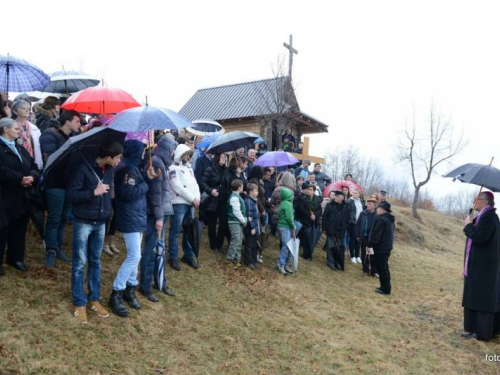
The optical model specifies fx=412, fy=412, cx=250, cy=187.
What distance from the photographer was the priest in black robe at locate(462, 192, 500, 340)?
657cm

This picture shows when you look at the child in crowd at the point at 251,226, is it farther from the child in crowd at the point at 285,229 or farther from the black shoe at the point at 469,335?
the black shoe at the point at 469,335

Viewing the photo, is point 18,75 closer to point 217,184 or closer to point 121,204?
point 121,204

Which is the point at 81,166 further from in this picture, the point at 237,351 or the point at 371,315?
the point at 371,315

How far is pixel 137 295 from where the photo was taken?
5898 millimetres

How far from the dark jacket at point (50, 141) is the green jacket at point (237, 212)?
3.48 metres

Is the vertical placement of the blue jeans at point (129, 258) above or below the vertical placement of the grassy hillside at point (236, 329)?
above

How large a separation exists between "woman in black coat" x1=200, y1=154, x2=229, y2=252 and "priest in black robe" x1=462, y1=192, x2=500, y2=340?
177 inches

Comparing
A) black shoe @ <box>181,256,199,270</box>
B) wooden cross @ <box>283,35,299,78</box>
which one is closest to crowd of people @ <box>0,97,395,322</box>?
black shoe @ <box>181,256,199,270</box>

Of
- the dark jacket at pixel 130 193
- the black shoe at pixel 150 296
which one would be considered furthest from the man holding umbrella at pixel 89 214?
the black shoe at pixel 150 296

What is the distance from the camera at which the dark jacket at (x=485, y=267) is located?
21.5ft

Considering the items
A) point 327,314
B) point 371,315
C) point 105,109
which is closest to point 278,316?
point 327,314

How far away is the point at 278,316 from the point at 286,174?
3.74 meters

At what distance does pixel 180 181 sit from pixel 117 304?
2.33 metres

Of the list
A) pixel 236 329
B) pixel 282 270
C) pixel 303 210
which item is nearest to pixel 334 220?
pixel 303 210
